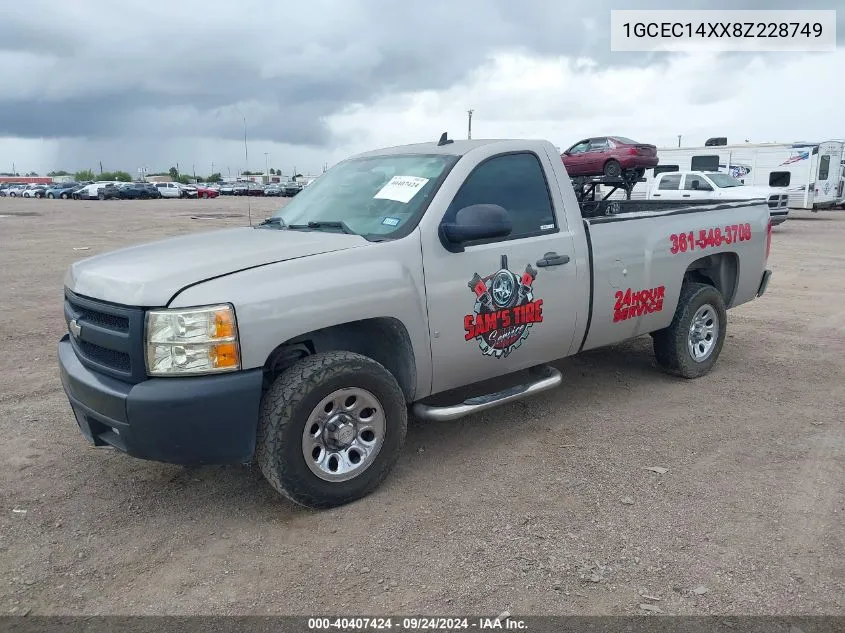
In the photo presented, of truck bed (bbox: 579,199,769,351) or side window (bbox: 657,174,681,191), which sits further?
side window (bbox: 657,174,681,191)

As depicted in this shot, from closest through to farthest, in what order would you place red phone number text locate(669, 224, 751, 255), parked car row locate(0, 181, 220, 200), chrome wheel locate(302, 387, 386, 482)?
chrome wheel locate(302, 387, 386, 482)
red phone number text locate(669, 224, 751, 255)
parked car row locate(0, 181, 220, 200)

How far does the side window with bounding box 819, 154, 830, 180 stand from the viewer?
23.9 metres

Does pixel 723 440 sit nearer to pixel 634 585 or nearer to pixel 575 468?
pixel 575 468

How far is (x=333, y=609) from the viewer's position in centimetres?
282

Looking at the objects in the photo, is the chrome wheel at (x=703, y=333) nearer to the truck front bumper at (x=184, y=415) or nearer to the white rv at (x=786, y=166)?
the truck front bumper at (x=184, y=415)

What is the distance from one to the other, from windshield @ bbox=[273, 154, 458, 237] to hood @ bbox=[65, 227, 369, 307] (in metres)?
0.26

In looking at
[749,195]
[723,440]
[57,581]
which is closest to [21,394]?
[57,581]

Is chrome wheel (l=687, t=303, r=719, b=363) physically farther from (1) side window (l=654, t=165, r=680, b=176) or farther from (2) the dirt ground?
(1) side window (l=654, t=165, r=680, b=176)

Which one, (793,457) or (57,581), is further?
(793,457)

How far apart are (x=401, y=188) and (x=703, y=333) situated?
3.15m

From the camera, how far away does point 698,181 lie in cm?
2011

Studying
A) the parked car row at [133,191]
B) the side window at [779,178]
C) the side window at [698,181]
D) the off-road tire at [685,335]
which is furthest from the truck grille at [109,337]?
the parked car row at [133,191]

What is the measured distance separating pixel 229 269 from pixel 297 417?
781 millimetres

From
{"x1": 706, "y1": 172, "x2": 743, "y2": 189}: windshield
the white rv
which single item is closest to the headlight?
{"x1": 706, "y1": 172, "x2": 743, "y2": 189}: windshield
